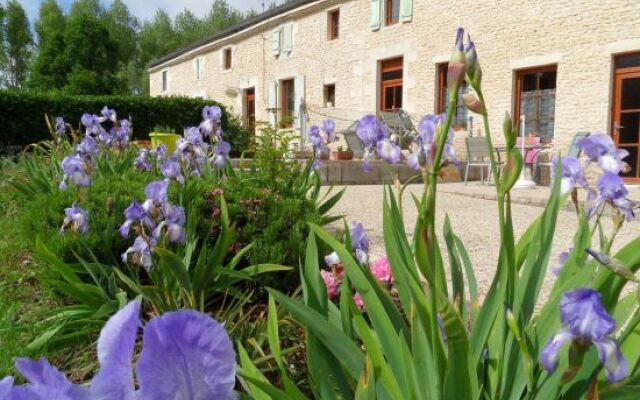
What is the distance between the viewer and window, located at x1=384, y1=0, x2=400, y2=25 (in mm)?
14578

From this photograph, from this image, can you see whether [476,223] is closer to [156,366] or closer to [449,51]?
[156,366]

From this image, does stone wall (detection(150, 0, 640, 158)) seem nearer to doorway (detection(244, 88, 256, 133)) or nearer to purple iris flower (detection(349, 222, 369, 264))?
doorway (detection(244, 88, 256, 133))

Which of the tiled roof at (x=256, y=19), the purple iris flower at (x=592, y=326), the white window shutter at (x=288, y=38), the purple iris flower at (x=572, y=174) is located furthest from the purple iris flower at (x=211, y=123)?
the white window shutter at (x=288, y=38)

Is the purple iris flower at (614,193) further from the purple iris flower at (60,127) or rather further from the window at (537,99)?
the window at (537,99)

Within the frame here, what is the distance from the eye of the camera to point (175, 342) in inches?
11.9

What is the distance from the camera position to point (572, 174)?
1.40 meters

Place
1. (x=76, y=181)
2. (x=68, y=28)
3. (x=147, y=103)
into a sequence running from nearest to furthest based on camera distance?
(x=76, y=181)
(x=147, y=103)
(x=68, y=28)

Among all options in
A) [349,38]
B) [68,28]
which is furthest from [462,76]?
[68,28]

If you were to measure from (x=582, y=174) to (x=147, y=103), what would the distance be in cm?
1553

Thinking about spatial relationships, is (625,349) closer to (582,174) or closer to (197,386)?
(582,174)

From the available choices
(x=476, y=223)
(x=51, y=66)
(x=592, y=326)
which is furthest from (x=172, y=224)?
(x=51, y=66)

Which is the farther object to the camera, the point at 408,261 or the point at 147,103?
the point at 147,103

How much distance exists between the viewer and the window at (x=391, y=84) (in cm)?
1455

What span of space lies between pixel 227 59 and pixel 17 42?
26.5 meters
